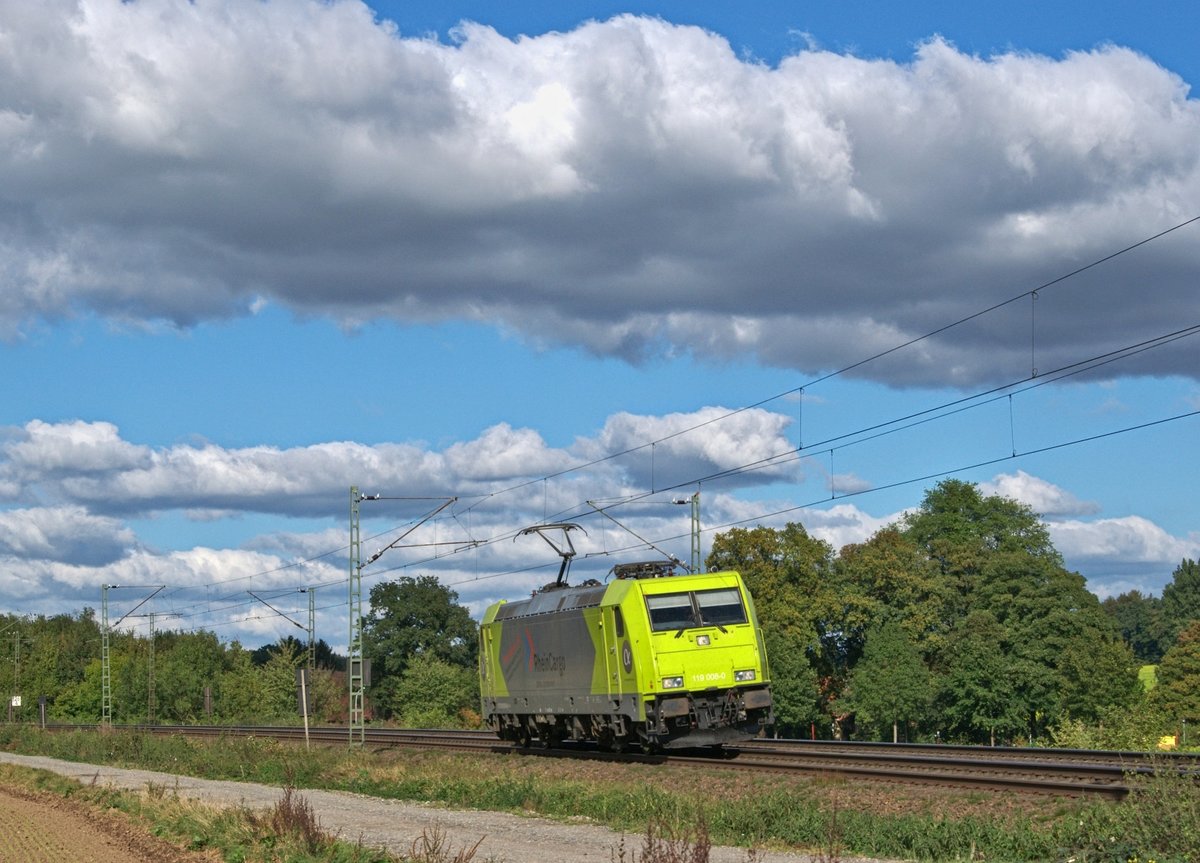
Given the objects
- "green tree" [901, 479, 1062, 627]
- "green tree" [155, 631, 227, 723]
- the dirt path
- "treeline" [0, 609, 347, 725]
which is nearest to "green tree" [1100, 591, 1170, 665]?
"green tree" [901, 479, 1062, 627]

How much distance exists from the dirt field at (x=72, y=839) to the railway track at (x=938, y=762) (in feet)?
35.6

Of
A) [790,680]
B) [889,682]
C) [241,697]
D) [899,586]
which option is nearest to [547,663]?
[790,680]

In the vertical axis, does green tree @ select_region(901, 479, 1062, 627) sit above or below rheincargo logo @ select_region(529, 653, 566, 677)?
above

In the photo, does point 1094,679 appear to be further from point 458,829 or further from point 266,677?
point 266,677

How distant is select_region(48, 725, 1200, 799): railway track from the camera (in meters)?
20.8

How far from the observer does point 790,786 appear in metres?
24.1

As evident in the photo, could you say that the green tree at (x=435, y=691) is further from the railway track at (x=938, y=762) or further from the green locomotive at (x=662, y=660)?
the green locomotive at (x=662, y=660)

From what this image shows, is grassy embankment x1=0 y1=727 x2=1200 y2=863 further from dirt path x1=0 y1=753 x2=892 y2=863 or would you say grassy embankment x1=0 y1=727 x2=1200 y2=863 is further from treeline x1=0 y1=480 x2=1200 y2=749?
treeline x1=0 y1=480 x2=1200 y2=749

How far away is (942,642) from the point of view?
80.7 metres

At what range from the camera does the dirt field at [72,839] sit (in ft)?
70.2

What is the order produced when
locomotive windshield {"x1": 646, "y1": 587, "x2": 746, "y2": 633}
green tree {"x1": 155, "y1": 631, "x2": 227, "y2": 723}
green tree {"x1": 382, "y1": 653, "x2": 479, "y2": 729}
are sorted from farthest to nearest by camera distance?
green tree {"x1": 155, "y1": 631, "x2": 227, "y2": 723}, green tree {"x1": 382, "y1": 653, "x2": 479, "y2": 729}, locomotive windshield {"x1": 646, "y1": 587, "x2": 746, "y2": 633}

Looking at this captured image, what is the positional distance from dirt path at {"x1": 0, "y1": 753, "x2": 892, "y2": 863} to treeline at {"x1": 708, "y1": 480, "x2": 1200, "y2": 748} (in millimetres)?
41286

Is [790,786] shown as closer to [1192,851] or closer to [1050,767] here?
[1050,767]

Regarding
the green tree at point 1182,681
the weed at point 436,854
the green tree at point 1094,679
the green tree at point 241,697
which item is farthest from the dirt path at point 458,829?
the green tree at point 241,697
